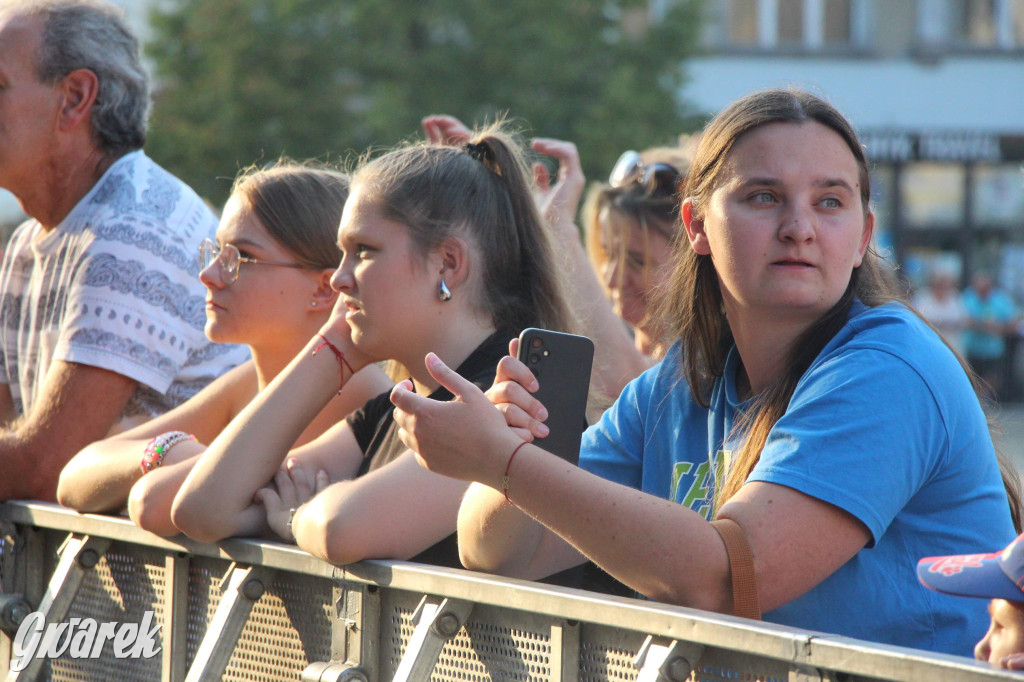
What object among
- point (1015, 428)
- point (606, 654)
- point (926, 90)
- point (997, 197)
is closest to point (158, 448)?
point (606, 654)

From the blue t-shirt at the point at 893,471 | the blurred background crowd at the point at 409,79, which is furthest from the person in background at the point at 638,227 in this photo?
the blurred background crowd at the point at 409,79

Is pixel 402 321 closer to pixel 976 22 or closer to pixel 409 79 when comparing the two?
pixel 409 79

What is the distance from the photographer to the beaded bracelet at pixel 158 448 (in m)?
2.95

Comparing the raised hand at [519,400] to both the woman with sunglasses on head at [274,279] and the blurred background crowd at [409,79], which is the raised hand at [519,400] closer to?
the woman with sunglasses on head at [274,279]

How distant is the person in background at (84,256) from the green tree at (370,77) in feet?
32.5

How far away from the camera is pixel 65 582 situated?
9.40 ft

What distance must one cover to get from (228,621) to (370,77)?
12568 millimetres

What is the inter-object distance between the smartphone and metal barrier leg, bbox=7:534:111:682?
130 cm

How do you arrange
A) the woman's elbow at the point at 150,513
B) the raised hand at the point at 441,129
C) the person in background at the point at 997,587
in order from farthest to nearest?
the raised hand at the point at 441,129 < the woman's elbow at the point at 150,513 < the person in background at the point at 997,587

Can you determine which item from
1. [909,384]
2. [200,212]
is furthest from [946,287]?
[909,384]

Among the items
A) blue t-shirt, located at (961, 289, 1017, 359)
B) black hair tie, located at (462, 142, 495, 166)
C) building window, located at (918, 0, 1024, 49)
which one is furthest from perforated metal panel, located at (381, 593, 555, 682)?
building window, located at (918, 0, 1024, 49)

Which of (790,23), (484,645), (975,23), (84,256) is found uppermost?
(975,23)

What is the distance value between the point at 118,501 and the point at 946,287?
15.6 metres

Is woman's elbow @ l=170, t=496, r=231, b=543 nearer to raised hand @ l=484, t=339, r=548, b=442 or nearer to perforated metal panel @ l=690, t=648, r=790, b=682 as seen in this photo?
raised hand @ l=484, t=339, r=548, b=442
